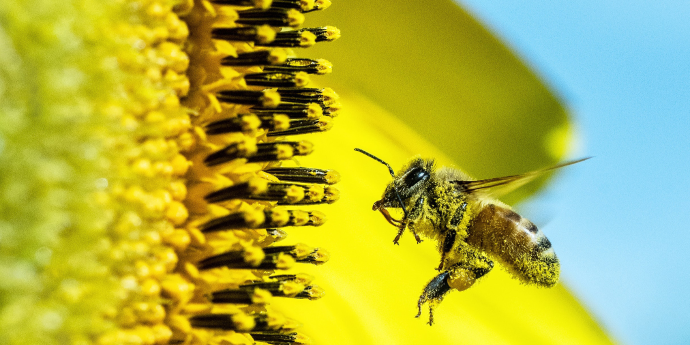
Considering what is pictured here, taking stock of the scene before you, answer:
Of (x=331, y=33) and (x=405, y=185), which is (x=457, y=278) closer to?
(x=405, y=185)

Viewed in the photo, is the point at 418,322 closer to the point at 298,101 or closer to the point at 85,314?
the point at 298,101

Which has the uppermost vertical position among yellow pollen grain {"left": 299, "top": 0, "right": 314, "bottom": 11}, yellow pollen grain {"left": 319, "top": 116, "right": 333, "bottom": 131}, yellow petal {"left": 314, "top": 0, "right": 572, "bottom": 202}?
yellow petal {"left": 314, "top": 0, "right": 572, "bottom": 202}

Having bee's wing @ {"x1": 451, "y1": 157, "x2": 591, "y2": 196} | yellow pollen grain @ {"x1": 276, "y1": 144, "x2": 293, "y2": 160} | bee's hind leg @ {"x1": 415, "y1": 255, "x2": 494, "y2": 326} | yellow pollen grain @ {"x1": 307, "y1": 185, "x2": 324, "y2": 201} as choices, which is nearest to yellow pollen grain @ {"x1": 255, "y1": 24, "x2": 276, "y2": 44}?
yellow pollen grain @ {"x1": 276, "y1": 144, "x2": 293, "y2": 160}

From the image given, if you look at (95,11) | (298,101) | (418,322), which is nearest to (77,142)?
(95,11)

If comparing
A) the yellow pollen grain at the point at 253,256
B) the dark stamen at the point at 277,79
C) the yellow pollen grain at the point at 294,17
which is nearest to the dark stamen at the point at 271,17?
the yellow pollen grain at the point at 294,17

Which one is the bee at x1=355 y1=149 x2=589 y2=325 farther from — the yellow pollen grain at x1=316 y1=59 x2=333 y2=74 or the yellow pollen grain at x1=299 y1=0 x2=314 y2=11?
the yellow pollen grain at x1=299 y1=0 x2=314 y2=11

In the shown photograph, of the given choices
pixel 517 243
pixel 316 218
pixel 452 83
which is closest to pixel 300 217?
pixel 316 218

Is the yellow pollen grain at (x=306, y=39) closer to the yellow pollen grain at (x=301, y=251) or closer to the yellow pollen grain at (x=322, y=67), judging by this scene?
the yellow pollen grain at (x=322, y=67)
